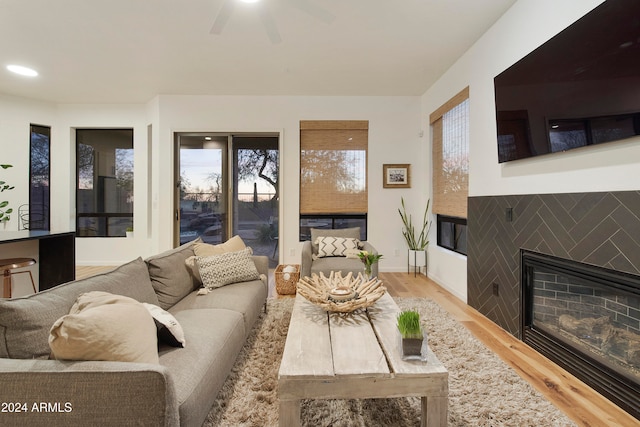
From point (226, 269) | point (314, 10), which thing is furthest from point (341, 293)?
point (314, 10)

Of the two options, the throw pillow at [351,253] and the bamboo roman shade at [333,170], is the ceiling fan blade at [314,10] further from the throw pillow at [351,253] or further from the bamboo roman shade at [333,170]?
the throw pillow at [351,253]

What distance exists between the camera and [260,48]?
11.3 ft

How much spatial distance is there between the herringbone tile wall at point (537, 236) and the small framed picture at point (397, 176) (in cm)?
169

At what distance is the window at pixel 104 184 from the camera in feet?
17.9

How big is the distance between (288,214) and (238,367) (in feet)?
10.1

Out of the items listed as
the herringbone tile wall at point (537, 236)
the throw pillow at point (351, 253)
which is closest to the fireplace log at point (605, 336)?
the herringbone tile wall at point (537, 236)

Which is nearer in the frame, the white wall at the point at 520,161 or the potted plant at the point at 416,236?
the white wall at the point at 520,161

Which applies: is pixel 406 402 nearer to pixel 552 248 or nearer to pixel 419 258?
pixel 552 248

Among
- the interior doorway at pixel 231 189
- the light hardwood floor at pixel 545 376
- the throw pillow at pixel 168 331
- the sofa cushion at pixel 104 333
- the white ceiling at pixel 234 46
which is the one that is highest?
the white ceiling at pixel 234 46

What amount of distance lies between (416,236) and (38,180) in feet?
20.6

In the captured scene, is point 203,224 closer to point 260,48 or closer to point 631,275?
point 260,48

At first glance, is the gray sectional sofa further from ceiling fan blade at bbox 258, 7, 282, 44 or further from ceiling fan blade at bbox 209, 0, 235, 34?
ceiling fan blade at bbox 258, 7, 282, 44

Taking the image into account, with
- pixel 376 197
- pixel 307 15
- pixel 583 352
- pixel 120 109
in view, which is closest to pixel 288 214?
pixel 376 197

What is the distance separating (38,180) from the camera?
5.19 meters
